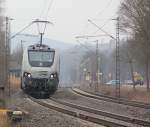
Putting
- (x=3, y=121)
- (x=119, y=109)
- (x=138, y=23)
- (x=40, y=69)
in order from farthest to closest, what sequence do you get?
(x=138, y=23) < (x=40, y=69) < (x=119, y=109) < (x=3, y=121)

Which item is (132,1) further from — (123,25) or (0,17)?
(0,17)

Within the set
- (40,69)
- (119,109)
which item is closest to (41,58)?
(40,69)

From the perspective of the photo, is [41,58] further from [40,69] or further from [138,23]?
[138,23]

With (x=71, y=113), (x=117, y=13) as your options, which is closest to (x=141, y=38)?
(x=117, y=13)

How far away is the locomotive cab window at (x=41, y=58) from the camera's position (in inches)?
1406

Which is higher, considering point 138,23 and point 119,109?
point 138,23

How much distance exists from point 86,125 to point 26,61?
19221 millimetres

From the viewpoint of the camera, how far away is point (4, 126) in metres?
14.4

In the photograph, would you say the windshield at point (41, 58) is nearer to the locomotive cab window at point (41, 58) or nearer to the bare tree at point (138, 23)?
the locomotive cab window at point (41, 58)

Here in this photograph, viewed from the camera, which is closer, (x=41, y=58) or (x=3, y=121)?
(x=3, y=121)

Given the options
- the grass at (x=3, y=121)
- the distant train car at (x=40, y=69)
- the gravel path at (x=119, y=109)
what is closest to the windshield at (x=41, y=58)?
the distant train car at (x=40, y=69)

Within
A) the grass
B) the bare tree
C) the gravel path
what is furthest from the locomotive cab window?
the grass

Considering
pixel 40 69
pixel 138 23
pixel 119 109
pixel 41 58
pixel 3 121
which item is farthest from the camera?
pixel 138 23

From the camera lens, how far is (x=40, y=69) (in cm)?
3512
